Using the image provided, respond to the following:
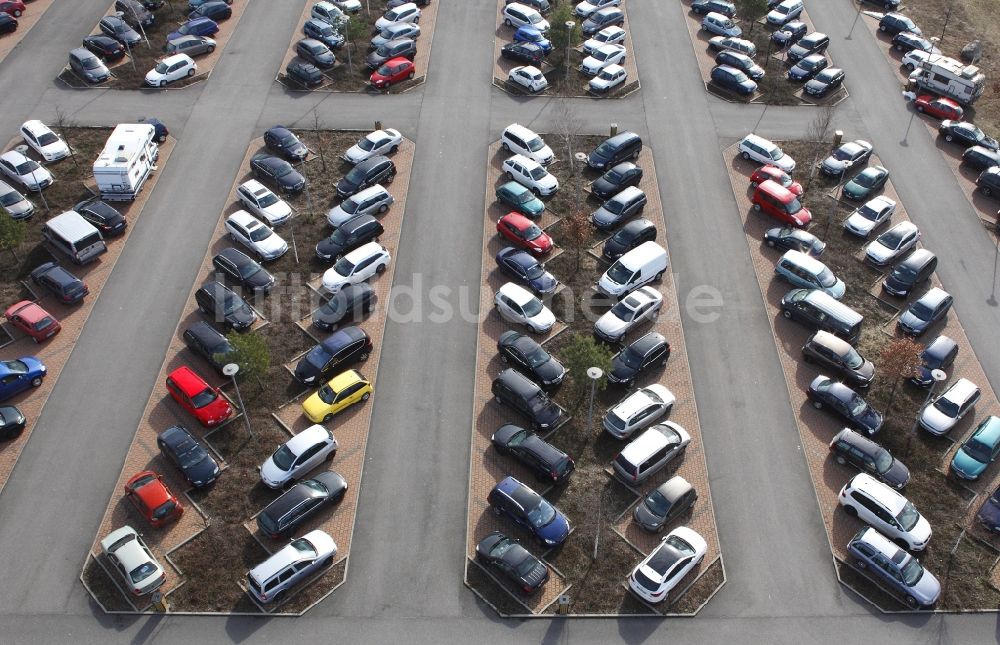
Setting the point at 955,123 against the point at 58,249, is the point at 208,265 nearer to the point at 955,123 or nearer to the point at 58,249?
the point at 58,249

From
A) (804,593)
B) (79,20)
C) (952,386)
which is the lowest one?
(804,593)

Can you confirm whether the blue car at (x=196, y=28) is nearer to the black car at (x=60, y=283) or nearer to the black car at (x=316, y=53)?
the black car at (x=316, y=53)

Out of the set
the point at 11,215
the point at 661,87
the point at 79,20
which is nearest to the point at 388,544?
the point at 11,215

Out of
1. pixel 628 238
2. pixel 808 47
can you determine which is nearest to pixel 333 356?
pixel 628 238

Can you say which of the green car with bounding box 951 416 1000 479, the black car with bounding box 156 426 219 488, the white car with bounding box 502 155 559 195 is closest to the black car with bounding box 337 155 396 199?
the white car with bounding box 502 155 559 195

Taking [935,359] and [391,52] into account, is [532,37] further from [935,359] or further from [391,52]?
[935,359]
